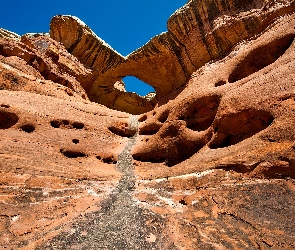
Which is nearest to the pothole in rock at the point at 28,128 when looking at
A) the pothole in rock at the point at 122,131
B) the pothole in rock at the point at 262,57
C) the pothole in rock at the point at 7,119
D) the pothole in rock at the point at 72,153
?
the pothole in rock at the point at 7,119

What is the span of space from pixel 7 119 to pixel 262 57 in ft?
44.8

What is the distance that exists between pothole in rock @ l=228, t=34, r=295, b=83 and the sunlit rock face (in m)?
0.05

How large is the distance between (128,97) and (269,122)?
92.3 ft

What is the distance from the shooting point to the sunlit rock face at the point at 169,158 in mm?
6242

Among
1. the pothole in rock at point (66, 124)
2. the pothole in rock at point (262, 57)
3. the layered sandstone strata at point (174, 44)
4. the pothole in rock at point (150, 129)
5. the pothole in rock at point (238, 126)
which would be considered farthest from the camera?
the layered sandstone strata at point (174, 44)

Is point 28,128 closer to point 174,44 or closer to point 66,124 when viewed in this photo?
point 66,124

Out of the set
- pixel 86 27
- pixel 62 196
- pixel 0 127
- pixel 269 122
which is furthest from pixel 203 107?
pixel 86 27

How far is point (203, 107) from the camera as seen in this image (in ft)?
47.1

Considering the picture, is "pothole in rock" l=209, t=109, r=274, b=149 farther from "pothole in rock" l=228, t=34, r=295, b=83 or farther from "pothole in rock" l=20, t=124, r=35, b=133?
"pothole in rock" l=20, t=124, r=35, b=133

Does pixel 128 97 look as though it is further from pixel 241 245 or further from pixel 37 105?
pixel 241 245

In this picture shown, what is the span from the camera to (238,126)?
435 inches

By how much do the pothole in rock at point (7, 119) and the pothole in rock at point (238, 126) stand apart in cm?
944

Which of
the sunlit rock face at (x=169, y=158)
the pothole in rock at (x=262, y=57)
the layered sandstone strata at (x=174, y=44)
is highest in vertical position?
the layered sandstone strata at (x=174, y=44)

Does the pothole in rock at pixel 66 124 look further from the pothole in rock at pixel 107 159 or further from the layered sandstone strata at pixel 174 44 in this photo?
the layered sandstone strata at pixel 174 44
